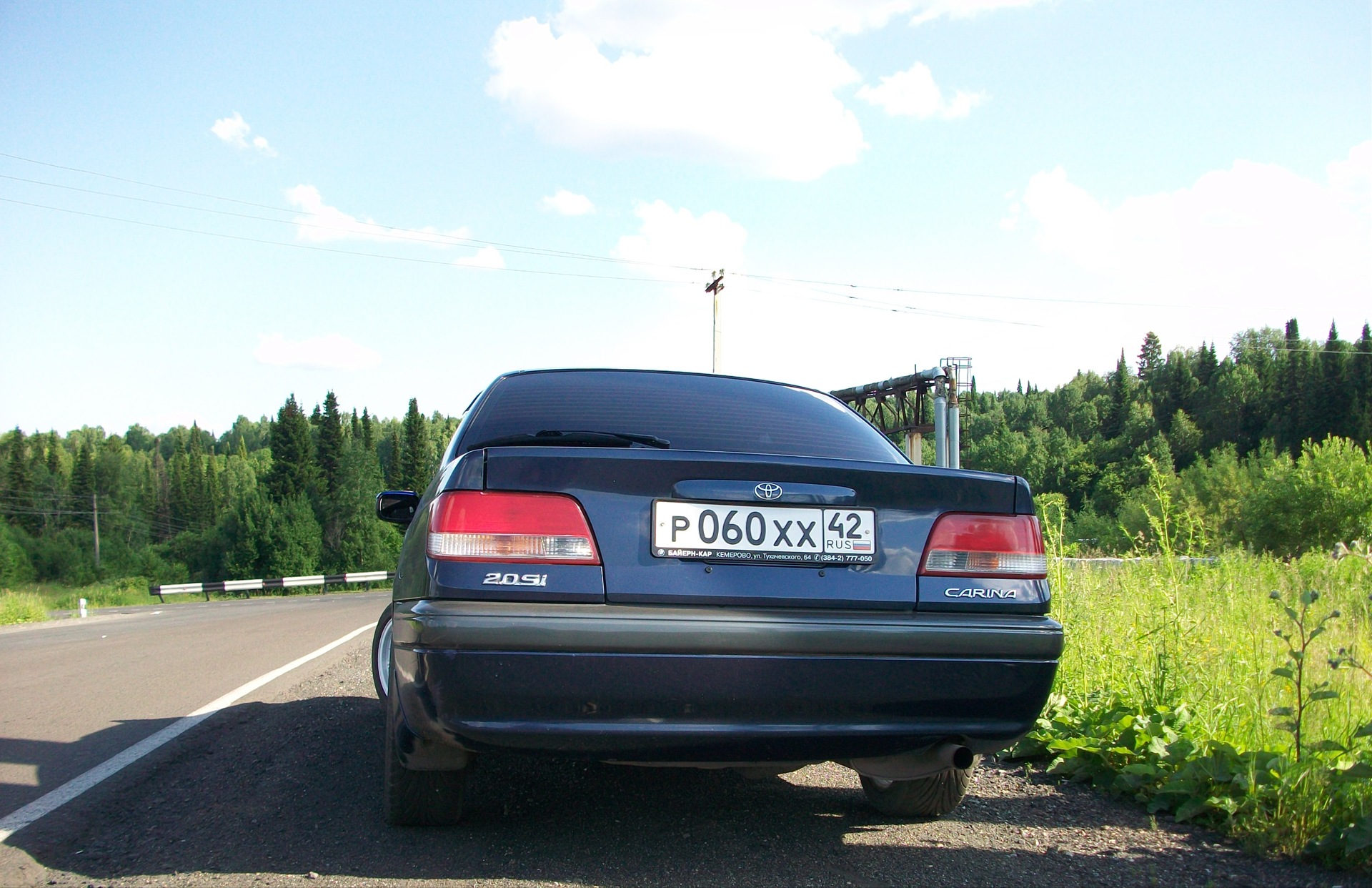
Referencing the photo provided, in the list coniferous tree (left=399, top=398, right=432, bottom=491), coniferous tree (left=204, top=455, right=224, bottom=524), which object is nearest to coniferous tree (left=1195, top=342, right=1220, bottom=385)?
coniferous tree (left=399, top=398, right=432, bottom=491)

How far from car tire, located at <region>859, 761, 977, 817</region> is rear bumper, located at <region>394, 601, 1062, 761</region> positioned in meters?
0.77

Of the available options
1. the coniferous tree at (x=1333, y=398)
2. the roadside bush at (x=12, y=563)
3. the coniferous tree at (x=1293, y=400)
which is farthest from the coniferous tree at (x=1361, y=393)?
the roadside bush at (x=12, y=563)

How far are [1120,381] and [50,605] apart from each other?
11789 cm

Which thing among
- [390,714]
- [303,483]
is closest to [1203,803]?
[390,714]

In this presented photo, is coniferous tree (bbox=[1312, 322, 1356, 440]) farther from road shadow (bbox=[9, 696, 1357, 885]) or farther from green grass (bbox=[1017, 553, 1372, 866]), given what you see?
road shadow (bbox=[9, 696, 1357, 885])

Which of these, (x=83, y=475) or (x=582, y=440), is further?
(x=83, y=475)

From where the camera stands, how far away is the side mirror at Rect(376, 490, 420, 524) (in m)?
Result: 4.11

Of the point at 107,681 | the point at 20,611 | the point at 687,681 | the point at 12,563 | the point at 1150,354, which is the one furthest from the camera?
the point at 1150,354

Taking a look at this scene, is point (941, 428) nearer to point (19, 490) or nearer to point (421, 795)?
point (421, 795)

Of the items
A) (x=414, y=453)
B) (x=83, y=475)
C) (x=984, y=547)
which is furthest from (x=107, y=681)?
(x=83, y=475)

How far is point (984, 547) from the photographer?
269 cm

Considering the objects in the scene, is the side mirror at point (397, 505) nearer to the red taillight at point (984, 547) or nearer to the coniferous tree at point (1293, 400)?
the red taillight at point (984, 547)

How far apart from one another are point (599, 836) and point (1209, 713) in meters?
2.46

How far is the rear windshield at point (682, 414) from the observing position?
3.09 metres
